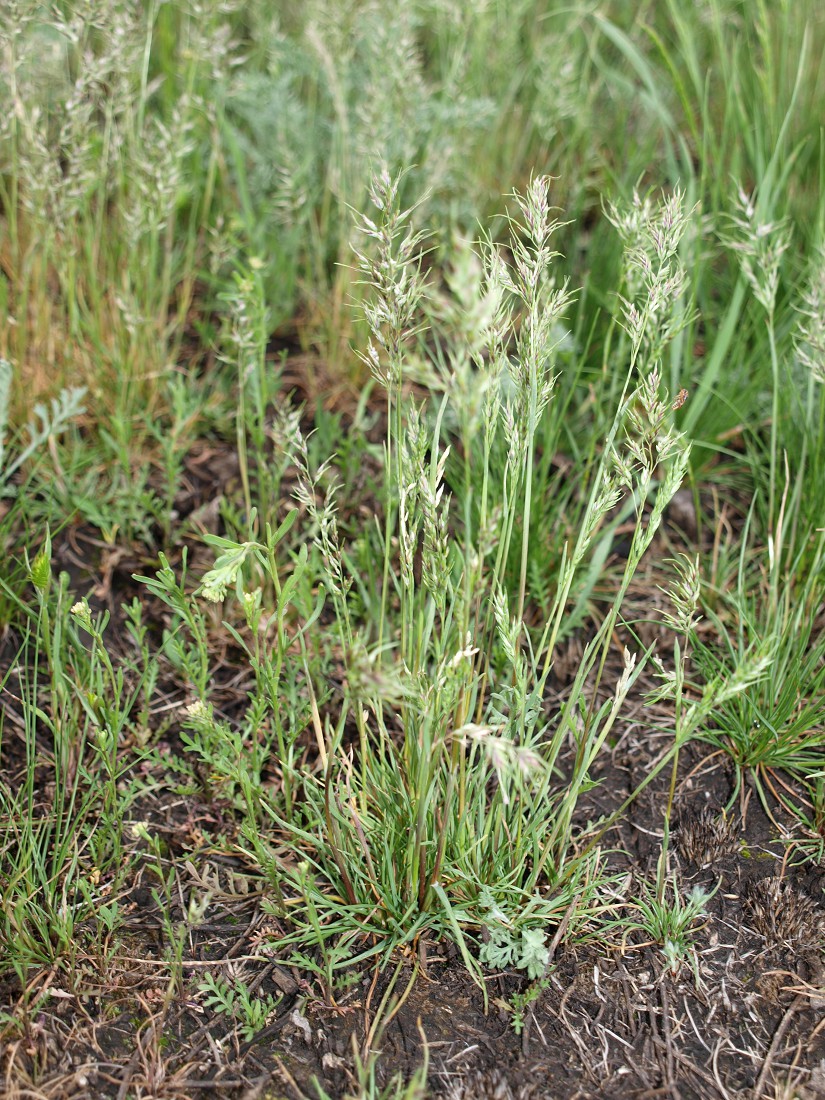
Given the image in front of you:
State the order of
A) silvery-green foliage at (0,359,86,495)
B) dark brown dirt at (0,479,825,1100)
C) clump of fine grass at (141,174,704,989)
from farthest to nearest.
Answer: silvery-green foliage at (0,359,86,495) → dark brown dirt at (0,479,825,1100) → clump of fine grass at (141,174,704,989)

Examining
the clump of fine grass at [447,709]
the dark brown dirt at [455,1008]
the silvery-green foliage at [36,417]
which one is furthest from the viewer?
the silvery-green foliage at [36,417]

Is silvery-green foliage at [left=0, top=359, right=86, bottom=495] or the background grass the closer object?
the background grass

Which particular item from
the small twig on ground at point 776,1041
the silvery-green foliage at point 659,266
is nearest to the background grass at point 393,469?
the silvery-green foliage at point 659,266

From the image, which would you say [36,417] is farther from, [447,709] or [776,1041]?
[776,1041]

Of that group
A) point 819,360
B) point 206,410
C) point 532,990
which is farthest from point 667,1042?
point 206,410

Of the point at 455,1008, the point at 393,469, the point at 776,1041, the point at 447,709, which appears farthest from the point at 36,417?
the point at 776,1041

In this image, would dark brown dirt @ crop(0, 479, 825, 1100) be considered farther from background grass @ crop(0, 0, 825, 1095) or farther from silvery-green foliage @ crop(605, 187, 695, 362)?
silvery-green foliage @ crop(605, 187, 695, 362)

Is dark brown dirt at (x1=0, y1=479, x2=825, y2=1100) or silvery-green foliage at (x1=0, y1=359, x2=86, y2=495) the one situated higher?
silvery-green foliage at (x1=0, y1=359, x2=86, y2=495)

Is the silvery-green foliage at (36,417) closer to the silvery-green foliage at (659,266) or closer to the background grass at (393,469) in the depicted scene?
the background grass at (393,469)

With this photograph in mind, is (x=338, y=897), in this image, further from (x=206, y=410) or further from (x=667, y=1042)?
(x=206, y=410)

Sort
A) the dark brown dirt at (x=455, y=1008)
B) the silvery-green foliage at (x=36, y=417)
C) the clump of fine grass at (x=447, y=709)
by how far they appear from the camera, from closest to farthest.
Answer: the clump of fine grass at (x=447, y=709), the dark brown dirt at (x=455, y=1008), the silvery-green foliage at (x=36, y=417)

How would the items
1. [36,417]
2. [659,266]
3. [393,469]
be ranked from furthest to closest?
[36,417], [393,469], [659,266]

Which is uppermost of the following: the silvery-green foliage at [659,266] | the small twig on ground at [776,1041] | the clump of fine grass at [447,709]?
the silvery-green foliage at [659,266]

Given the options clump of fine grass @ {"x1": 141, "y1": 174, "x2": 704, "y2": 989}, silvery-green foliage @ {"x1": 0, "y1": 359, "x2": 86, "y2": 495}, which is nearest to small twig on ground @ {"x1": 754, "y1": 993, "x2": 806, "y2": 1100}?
Answer: clump of fine grass @ {"x1": 141, "y1": 174, "x2": 704, "y2": 989}
